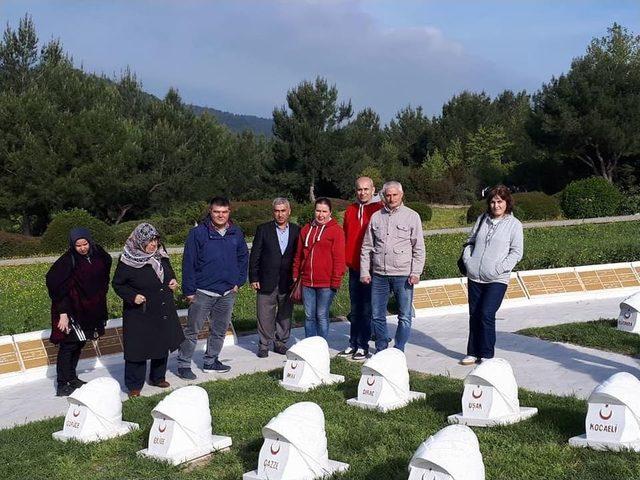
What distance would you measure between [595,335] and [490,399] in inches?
139

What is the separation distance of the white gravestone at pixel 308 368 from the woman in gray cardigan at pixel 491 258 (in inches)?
55.7

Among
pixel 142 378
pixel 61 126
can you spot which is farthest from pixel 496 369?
pixel 61 126

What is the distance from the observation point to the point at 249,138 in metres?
50.3

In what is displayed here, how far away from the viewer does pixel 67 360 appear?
6680 millimetres

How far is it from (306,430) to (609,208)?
78.8 feet

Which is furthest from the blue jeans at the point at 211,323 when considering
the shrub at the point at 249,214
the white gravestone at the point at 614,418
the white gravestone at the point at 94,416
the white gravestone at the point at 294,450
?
the shrub at the point at 249,214

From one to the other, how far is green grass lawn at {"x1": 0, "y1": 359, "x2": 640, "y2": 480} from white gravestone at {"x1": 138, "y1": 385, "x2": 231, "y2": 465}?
3.2 inches

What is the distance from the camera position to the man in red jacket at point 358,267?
24.3ft

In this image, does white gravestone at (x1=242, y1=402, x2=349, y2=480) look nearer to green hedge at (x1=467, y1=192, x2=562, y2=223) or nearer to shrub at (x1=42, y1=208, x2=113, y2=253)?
shrub at (x1=42, y1=208, x2=113, y2=253)

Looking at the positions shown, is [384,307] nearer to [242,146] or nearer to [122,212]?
[122,212]

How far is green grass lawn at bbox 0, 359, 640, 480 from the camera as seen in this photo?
4.23 meters

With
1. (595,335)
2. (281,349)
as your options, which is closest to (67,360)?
(281,349)

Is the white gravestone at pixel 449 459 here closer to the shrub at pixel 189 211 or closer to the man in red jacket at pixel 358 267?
the man in red jacket at pixel 358 267

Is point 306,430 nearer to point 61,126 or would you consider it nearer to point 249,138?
point 61,126
